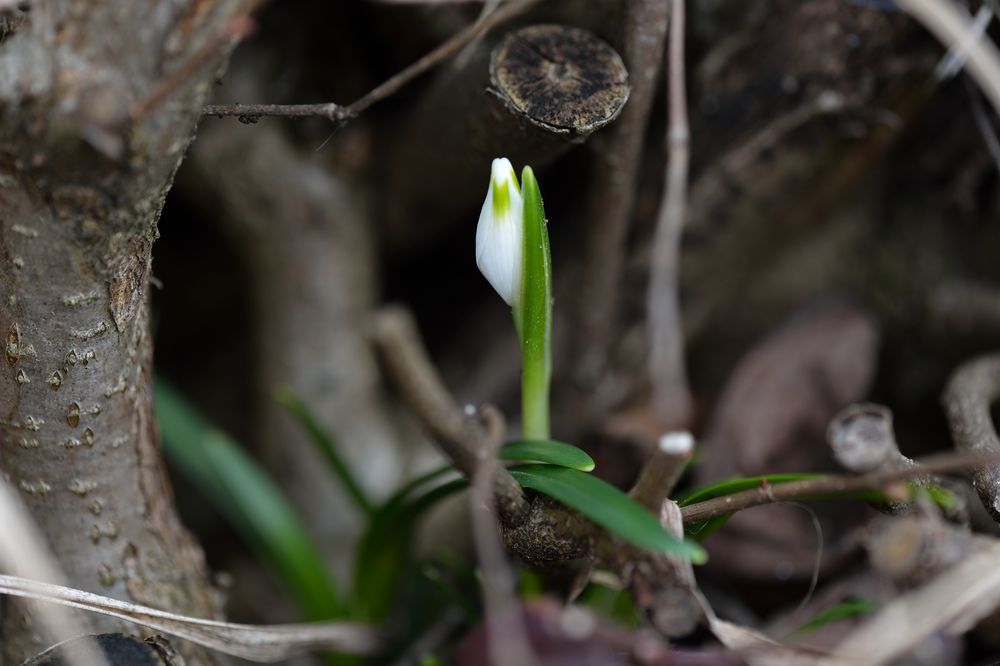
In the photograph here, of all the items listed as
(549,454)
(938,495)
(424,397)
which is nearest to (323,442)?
(424,397)

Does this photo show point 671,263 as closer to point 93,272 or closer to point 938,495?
point 938,495

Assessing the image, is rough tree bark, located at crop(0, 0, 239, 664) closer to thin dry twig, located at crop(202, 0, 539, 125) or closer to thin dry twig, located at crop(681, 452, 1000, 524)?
thin dry twig, located at crop(202, 0, 539, 125)

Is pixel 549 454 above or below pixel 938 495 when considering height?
above

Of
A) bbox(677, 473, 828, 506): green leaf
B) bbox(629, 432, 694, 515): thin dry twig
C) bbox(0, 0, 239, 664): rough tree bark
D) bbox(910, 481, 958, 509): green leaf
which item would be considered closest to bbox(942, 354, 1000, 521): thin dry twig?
bbox(910, 481, 958, 509): green leaf

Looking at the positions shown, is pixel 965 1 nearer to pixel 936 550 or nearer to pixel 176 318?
pixel 936 550

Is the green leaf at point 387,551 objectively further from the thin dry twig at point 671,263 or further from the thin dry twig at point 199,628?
the thin dry twig at point 671,263

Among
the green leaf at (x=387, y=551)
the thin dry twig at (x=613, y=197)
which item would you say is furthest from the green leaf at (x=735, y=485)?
the thin dry twig at (x=613, y=197)
